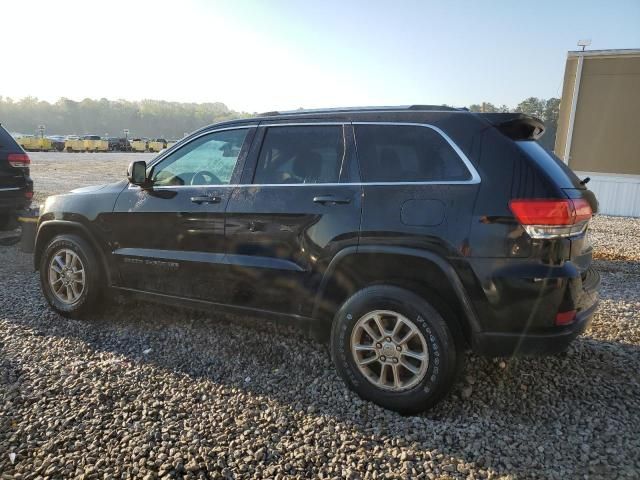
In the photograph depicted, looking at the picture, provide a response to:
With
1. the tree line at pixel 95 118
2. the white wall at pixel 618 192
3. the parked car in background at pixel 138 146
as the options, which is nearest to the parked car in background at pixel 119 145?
the parked car in background at pixel 138 146

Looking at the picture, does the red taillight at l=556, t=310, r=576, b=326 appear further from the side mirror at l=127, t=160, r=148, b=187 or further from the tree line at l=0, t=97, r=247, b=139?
the tree line at l=0, t=97, r=247, b=139

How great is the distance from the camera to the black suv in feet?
8.83

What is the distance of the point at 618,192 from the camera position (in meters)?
12.3

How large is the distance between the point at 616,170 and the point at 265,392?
12.2 meters

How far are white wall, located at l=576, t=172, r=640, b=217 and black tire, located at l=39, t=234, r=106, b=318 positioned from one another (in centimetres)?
1198

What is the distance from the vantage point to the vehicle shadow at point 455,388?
2629 mm

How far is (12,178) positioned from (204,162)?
16.3 feet

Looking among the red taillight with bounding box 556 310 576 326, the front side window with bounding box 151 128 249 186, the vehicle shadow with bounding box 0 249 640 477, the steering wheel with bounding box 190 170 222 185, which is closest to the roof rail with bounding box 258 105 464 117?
the front side window with bounding box 151 128 249 186

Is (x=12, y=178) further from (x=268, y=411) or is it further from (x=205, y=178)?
(x=268, y=411)

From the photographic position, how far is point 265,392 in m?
3.23

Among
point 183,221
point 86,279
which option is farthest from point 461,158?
point 86,279

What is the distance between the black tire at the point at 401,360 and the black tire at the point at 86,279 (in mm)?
2342

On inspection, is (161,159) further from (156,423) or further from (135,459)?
(135,459)

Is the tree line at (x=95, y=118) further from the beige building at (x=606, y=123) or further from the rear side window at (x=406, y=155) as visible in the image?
the rear side window at (x=406, y=155)
